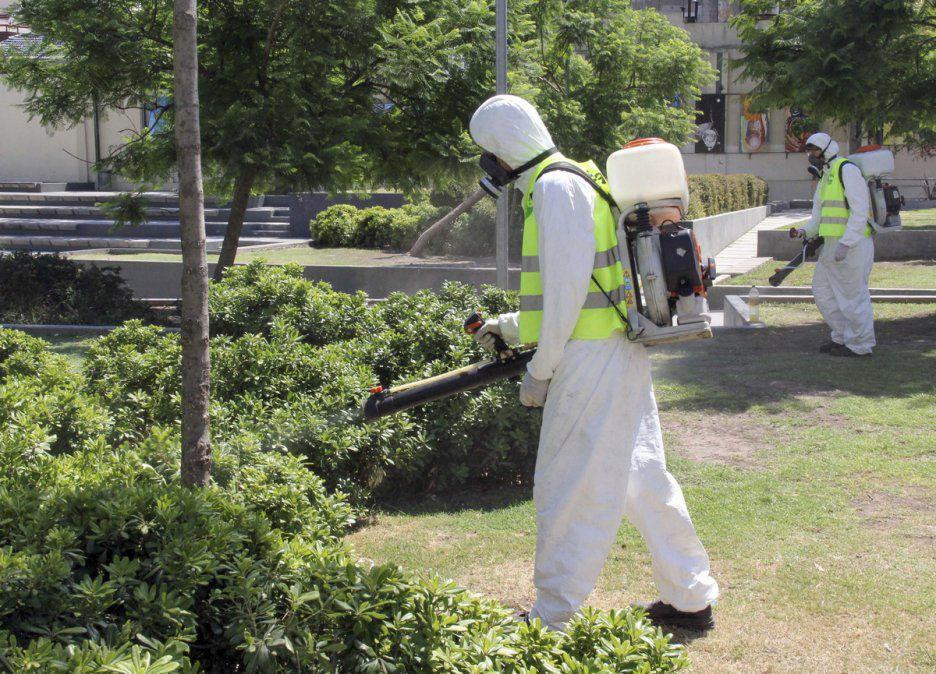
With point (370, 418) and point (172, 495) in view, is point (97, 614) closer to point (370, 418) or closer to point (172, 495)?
point (172, 495)

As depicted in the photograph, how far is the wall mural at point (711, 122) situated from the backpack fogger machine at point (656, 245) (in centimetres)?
3728

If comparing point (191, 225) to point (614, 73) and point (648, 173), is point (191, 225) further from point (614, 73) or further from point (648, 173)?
point (614, 73)

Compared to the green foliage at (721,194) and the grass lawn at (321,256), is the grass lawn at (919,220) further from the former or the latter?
the grass lawn at (321,256)

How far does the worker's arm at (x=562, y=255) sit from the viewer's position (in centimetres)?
350

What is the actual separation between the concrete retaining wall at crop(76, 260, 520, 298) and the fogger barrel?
34.3 feet

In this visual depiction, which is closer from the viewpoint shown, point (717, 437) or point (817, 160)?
point (717, 437)

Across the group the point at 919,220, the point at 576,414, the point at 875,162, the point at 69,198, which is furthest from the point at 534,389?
the point at 69,198

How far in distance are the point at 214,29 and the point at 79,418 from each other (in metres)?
7.25

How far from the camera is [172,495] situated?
3076 millimetres

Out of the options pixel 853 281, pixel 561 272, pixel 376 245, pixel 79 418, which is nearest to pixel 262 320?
pixel 79 418

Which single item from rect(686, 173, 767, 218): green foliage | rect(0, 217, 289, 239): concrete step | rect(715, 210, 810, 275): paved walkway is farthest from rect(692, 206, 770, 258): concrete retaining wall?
rect(0, 217, 289, 239): concrete step

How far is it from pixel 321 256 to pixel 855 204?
13.9 metres

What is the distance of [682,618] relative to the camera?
12.9 ft

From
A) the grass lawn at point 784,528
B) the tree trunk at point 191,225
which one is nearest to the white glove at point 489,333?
the grass lawn at point 784,528
